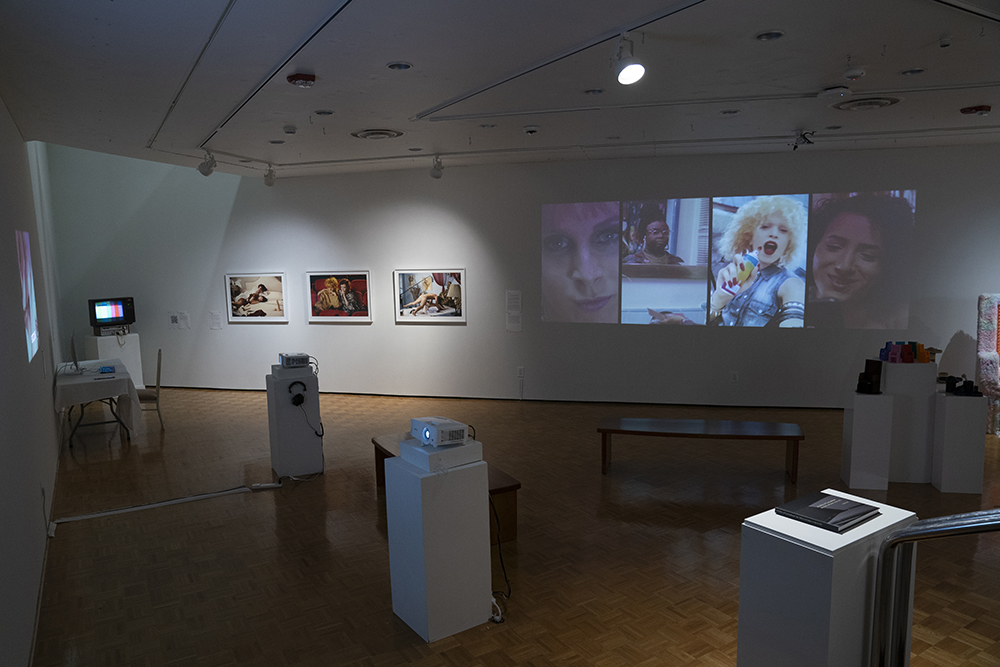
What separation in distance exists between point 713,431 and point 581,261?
12.5ft

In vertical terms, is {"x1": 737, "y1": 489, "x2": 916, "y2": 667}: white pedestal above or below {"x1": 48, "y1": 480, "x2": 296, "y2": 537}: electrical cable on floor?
above

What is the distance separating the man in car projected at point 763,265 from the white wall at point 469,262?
0.25 meters

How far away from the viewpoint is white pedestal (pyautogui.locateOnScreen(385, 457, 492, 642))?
350 cm

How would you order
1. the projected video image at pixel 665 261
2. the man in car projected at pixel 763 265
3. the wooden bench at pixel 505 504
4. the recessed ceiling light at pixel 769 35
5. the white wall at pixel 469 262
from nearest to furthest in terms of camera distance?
the recessed ceiling light at pixel 769 35
the wooden bench at pixel 505 504
the white wall at pixel 469 262
the man in car projected at pixel 763 265
the projected video image at pixel 665 261

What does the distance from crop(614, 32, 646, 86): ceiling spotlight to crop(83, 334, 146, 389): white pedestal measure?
878cm

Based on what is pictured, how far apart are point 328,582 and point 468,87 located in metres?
3.92

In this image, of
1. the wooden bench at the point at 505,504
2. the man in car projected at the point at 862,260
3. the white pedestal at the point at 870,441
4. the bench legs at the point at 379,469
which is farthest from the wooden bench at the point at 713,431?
the man in car projected at the point at 862,260

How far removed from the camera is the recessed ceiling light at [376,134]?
22.7 feet

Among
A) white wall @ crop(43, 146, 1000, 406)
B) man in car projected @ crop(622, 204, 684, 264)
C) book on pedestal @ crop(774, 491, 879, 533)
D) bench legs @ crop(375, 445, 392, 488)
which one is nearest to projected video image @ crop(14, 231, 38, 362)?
bench legs @ crop(375, 445, 392, 488)

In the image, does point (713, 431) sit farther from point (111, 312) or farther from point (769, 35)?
point (111, 312)

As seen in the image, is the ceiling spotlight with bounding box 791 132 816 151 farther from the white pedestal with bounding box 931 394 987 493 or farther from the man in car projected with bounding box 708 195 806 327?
the white pedestal with bounding box 931 394 987 493

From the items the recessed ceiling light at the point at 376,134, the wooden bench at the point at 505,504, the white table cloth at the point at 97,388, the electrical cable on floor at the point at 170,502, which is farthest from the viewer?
the white table cloth at the point at 97,388

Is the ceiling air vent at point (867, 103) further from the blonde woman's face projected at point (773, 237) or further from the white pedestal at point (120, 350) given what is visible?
the white pedestal at point (120, 350)

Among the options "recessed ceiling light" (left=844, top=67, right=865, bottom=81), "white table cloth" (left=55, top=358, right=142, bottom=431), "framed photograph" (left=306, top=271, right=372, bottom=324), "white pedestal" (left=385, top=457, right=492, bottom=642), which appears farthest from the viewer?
"framed photograph" (left=306, top=271, right=372, bottom=324)
